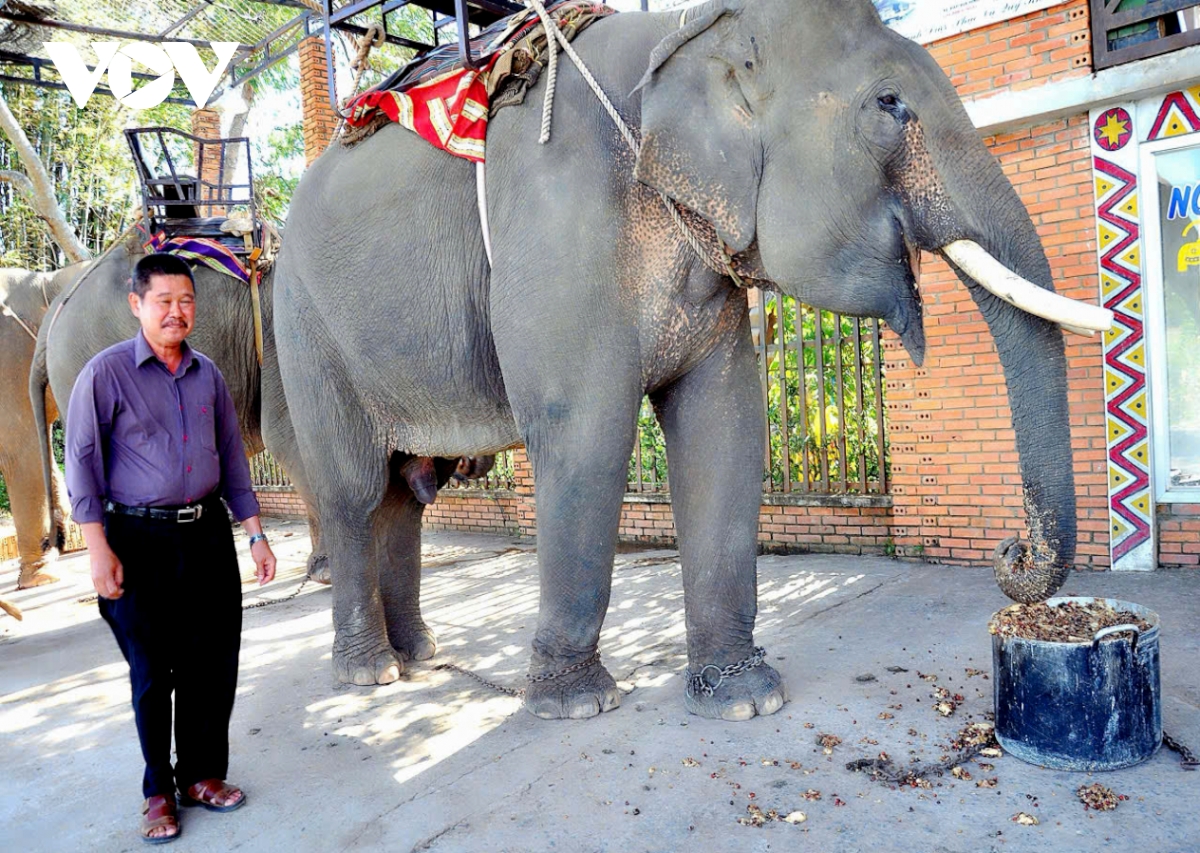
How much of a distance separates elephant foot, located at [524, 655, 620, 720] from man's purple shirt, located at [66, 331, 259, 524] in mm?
1262

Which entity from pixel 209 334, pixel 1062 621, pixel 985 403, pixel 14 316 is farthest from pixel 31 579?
pixel 1062 621

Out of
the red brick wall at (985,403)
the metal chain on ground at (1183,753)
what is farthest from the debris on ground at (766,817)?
the red brick wall at (985,403)

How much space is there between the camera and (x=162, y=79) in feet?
38.8

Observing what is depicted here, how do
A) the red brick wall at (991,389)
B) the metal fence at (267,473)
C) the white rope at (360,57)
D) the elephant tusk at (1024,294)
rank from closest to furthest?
the elephant tusk at (1024,294) < the white rope at (360,57) < the red brick wall at (991,389) < the metal fence at (267,473)

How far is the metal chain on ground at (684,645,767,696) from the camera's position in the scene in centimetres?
317

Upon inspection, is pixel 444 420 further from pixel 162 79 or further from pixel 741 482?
pixel 162 79

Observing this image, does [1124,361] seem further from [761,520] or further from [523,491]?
[523,491]

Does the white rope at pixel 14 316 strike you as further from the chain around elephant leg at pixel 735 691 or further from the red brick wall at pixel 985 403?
the red brick wall at pixel 985 403

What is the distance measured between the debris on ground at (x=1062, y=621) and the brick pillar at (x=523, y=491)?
17.5 feet

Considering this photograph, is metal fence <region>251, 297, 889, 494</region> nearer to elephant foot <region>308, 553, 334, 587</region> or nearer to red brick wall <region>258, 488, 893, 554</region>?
red brick wall <region>258, 488, 893, 554</region>

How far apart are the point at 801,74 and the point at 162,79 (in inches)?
456

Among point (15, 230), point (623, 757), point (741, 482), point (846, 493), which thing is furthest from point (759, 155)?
point (15, 230)

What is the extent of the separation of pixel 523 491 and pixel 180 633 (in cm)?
532

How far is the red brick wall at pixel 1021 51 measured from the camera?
499 cm
